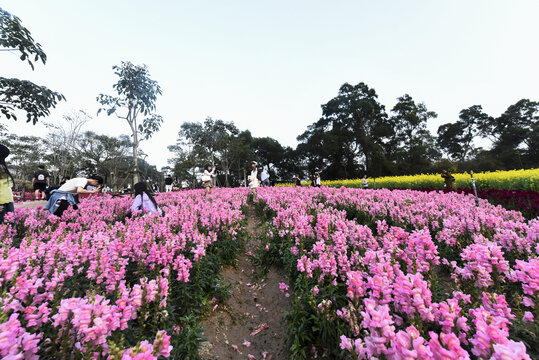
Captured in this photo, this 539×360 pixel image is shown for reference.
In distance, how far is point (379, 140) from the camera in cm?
4200

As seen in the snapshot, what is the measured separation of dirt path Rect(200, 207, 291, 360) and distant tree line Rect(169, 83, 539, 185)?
35744mm

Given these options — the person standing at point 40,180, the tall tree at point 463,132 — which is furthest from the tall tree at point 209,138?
the tall tree at point 463,132

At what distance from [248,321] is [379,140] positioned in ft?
147

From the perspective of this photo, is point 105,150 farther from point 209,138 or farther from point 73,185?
point 73,185

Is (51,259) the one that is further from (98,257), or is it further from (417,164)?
(417,164)

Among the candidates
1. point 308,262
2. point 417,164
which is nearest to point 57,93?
point 308,262

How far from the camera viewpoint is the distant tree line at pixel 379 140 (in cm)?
3878

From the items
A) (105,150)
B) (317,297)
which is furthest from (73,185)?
(105,150)

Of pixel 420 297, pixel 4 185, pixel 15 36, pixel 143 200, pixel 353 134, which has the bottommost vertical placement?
pixel 420 297

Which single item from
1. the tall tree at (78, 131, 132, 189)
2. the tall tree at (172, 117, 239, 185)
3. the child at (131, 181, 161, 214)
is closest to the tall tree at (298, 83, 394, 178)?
the tall tree at (172, 117, 239, 185)

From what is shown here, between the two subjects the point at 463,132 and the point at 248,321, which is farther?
the point at 463,132

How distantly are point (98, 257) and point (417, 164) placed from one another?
46682mm

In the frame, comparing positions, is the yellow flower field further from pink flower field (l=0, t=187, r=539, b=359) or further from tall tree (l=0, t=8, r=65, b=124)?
tall tree (l=0, t=8, r=65, b=124)

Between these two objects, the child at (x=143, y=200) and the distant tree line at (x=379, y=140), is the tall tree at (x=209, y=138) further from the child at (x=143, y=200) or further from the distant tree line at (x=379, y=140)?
the child at (x=143, y=200)
